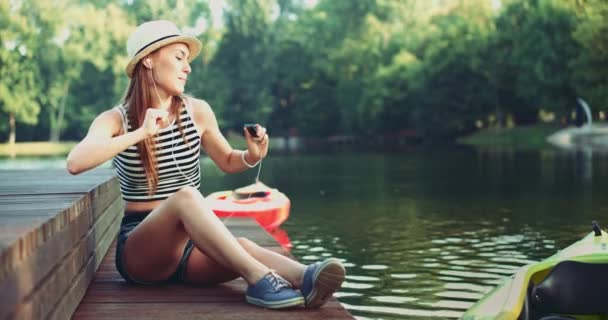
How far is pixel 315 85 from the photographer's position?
229 ft

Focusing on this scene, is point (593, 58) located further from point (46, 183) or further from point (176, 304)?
point (176, 304)

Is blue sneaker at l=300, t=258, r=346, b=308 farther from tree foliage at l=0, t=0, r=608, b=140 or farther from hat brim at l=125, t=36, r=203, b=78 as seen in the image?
tree foliage at l=0, t=0, r=608, b=140

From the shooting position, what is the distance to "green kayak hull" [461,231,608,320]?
14.0ft

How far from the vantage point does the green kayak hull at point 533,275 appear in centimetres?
427

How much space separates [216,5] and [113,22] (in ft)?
42.0

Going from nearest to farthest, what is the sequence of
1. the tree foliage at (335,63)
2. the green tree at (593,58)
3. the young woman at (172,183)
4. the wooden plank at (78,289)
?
the wooden plank at (78,289) → the young woman at (172,183) → the green tree at (593,58) → the tree foliage at (335,63)

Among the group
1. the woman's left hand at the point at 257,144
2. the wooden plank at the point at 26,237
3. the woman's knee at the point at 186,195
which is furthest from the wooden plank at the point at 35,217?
the woman's left hand at the point at 257,144

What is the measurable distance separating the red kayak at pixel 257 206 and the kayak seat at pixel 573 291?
8560 mm

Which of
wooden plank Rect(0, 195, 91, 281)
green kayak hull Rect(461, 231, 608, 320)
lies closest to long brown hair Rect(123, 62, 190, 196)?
wooden plank Rect(0, 195, 91, 281)

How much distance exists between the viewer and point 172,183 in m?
4.91

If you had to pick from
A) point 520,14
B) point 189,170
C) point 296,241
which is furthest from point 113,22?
point 189,170

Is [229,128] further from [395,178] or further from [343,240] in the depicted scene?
[343,240]

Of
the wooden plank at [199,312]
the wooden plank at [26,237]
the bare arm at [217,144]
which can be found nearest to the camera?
the wooden plank at [26,237]

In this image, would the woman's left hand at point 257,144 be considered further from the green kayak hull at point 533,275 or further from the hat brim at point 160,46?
the green kayak hull at point 533,275
